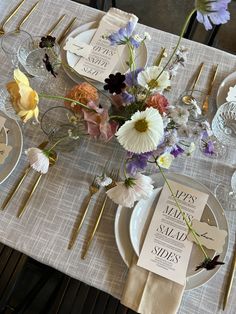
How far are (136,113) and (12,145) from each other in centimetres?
42

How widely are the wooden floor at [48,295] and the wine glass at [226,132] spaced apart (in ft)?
1.46

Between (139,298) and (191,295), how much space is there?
10 centimetres

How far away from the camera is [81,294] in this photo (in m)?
1.04

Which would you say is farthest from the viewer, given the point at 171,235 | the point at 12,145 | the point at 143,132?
the point at 12,145

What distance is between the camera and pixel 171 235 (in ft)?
2.49

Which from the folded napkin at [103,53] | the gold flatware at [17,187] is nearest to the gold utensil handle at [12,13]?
the folded napkin at [103,53]

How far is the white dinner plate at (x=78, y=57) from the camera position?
3.13 ft

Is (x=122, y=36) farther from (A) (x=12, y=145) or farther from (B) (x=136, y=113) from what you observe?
(A) (x=12, y=145)

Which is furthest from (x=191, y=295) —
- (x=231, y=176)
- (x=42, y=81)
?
(x=42, y=81)

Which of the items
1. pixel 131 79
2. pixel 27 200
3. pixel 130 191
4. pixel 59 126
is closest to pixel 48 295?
pixel 27 200

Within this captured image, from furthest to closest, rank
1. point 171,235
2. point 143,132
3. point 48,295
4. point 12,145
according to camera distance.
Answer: point 48,295 < point 12,145 < point 171,235 < point 143,132

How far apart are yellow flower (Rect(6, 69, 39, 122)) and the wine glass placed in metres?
0.46

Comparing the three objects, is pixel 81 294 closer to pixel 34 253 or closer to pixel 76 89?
pixel 34 253

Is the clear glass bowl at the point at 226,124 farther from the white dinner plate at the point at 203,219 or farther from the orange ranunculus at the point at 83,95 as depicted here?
the orange ranunculus at the point at 83,95
